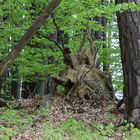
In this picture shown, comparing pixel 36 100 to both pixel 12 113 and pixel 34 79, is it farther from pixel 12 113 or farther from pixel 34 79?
pixel 34 79

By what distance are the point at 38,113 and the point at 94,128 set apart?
2066 millimetres

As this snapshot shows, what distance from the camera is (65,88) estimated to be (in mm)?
10383

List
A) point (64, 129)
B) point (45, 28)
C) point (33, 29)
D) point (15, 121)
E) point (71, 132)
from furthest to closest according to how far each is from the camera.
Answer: point (45, 28), point (15, 121), point (64, 129), point (71, 132), point (33, 29)

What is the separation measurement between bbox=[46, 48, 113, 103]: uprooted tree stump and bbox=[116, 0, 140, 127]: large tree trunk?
111 inches

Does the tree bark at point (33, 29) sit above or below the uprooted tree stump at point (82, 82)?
above

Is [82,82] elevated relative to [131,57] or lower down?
lower down

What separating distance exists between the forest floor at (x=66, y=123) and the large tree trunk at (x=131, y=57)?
0.50 meters

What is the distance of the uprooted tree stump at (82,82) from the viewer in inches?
403

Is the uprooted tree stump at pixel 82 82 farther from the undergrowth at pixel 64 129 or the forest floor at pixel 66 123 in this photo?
the undergrowth at pixel 64 129

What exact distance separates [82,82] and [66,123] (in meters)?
3.12

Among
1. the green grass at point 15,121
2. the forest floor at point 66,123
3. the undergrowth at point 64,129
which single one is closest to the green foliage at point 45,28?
the forest floor at point 66,123

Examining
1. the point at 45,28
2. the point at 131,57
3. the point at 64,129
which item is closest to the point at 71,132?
the point at 64,129

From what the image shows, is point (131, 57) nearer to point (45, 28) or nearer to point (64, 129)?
point (64, 129)

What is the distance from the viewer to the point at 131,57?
742cm
